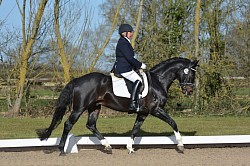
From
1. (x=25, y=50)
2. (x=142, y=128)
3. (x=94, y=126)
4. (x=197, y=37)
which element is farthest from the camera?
(x=197, y=37)

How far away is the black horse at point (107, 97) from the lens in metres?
8.16

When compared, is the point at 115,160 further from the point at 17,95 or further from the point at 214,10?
the point at 214,10

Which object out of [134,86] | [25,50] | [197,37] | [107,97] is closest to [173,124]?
[134,86]

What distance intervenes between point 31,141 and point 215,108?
1128 centimetres

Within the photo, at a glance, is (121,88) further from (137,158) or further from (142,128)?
(142,128)

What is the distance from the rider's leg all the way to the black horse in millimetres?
135

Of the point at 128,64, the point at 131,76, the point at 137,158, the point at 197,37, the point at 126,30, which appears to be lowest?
the point at 137,158

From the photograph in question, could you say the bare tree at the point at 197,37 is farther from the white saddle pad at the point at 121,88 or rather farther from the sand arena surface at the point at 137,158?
the white saddle pad at the point at 121,88

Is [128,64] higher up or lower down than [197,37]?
higher up

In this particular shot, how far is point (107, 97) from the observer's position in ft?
27.3

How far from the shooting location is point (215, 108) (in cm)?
1830

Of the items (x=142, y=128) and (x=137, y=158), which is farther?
(x=142, y=128)

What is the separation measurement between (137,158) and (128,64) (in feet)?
5.64

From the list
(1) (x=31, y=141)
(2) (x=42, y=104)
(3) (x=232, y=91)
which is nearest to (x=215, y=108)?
(3) (x=232, y=91)
